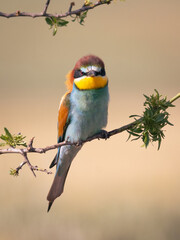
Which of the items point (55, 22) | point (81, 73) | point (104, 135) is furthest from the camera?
point (104, 135)

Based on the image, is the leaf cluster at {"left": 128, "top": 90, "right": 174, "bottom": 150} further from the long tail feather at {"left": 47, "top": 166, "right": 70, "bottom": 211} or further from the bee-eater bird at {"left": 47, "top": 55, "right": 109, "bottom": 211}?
the long tail feather at {"left": 47, "top": 166, "right": 70, "bottom": 211}

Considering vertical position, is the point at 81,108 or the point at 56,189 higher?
the point at 81,108

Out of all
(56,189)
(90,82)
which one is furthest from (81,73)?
(56,189)

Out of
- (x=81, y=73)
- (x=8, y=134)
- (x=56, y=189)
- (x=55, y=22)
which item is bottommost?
(x=56, y=189)

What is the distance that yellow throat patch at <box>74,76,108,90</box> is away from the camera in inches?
61.7

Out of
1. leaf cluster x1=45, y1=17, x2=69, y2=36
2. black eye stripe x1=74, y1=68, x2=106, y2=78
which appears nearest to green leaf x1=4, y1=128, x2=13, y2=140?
leaf cluster x1=45, y1=17, x2=69, y2=36

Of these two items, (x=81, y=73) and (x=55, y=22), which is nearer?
(x=55, y=22)

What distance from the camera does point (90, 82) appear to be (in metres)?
1.60

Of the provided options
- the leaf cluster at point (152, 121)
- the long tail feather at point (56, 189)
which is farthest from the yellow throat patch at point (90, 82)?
the leaf cluster at point (152, 121)

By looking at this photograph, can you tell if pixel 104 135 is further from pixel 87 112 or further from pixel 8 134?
pixel 8 134

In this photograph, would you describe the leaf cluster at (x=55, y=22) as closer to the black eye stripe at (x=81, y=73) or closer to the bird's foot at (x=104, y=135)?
the black eye stripe at (x=81, y=73)

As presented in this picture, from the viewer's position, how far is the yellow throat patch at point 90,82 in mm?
1566

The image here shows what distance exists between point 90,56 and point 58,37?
6.22 meters

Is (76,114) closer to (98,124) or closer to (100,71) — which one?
(98,124)
